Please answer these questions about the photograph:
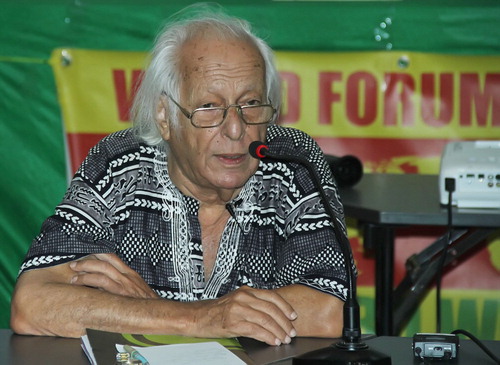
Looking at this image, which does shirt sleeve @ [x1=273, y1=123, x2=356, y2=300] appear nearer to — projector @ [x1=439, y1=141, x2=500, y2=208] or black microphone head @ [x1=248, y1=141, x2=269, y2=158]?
black microphone head @ [x1=248, y1=141, x2=269, y2=158]

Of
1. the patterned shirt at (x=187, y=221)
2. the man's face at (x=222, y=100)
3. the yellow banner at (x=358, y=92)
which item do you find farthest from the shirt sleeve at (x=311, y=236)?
the yellow banner at (x=358, y=92)

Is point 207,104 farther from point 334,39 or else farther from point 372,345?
point 334,39

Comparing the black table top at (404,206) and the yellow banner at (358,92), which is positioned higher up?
the yellow banner at (358,92)

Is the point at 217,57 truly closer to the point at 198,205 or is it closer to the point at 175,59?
the point at 175,59

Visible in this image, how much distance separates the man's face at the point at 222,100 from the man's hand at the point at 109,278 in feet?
1.16

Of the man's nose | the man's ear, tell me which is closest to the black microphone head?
the man's nose

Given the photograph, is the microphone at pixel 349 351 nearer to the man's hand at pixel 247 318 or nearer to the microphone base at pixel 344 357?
the microphone base at pixel 344 357

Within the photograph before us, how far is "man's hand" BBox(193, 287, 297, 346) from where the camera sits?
1.86 metres

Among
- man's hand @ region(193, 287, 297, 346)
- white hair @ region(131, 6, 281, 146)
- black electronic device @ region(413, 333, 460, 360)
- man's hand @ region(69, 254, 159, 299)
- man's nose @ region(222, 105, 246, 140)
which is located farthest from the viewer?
white hair @ region(131, 6, 281, 146)

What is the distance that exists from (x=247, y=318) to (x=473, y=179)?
4.10 ft

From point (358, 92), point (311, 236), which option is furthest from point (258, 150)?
point (358, 92)

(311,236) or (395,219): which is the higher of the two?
(395,219)

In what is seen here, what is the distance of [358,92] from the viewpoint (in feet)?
12.1

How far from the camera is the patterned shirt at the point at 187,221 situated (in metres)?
2.36
